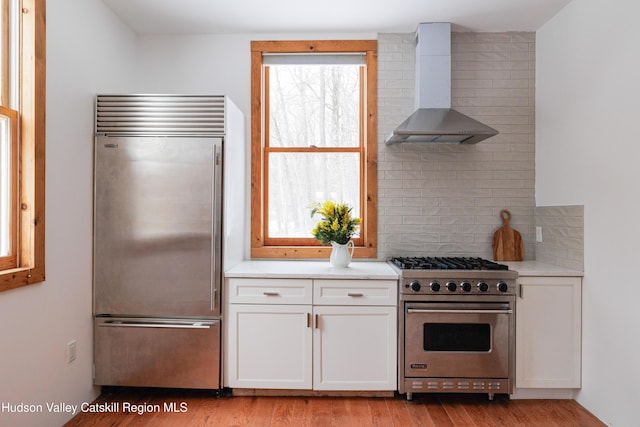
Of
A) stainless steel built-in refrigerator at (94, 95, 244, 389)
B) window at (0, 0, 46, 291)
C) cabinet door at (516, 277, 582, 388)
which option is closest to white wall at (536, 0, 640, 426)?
cabinet door at (516, 277, 582, 388)

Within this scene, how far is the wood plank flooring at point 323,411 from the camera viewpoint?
7.75 ft

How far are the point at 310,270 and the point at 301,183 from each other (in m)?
0.87

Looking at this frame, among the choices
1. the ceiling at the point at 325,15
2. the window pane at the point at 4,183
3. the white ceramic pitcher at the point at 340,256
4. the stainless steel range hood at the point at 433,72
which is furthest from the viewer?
the stainless steel range hood at the point at 433,72

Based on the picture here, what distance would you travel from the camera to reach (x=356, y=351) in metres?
2.59

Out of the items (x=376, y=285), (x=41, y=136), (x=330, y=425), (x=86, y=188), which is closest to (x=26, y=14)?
(x=41, y=136)

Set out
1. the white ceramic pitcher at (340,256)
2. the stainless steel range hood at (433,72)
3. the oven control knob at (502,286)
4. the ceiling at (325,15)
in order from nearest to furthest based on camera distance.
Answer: the oven control knob at (502,286)
the ceiling at (325,15)
the white ceramic pitcher at (340,256)
the stainless steel range hood at (433,72)

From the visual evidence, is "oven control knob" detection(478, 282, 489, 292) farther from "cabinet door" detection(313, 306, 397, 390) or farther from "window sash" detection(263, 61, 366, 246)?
"window sash" detection(263, 61, 366, 246)

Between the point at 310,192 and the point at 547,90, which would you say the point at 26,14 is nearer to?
the point at 310,192

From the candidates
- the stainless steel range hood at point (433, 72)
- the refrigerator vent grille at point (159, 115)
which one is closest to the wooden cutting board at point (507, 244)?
the stainless steel range hood at point (433, 72)

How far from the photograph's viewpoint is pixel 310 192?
10.8 feet

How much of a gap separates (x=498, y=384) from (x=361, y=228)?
4.88 feet

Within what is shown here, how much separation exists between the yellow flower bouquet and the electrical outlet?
67.4 inches

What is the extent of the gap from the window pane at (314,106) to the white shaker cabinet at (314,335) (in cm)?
131

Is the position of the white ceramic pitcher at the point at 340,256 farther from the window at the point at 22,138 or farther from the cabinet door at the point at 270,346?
the window at the point at 22,138
